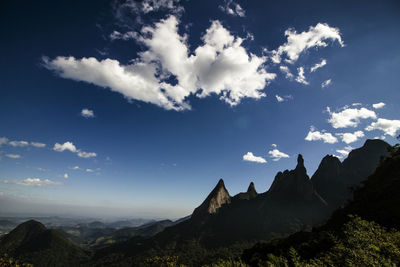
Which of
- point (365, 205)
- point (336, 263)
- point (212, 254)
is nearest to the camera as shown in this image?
point (336, 263)

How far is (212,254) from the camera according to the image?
178 m

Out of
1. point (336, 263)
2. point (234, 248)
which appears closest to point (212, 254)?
point (234, 248)

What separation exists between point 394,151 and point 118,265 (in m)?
233

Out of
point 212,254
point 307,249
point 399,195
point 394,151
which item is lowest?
point 212,254

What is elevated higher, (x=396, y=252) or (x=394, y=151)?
(x=394, y=151)

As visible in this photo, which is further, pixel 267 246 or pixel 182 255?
pixel 182 255

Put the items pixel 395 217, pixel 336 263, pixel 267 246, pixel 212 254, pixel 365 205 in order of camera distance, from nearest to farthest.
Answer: pixel 336 263, pixel 395 217, pixel 365 205, pixel 267 246, pixel 212 254

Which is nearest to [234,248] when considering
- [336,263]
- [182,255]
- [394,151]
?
[182,255]

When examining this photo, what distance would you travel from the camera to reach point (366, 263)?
13.5m

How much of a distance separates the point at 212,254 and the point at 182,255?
32.3 meters

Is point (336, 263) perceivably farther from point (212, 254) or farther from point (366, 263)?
point (212, 254)

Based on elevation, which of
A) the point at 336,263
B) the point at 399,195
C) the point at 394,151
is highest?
the point at 394,151

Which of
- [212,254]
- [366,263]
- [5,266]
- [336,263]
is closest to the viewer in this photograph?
[366,263]

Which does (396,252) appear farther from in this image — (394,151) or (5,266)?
(5,266)
